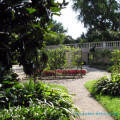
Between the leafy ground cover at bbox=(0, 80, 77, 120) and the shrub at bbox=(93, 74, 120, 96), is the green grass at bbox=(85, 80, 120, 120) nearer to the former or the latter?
the shrub at bbox=(93, 74, 120, 96)

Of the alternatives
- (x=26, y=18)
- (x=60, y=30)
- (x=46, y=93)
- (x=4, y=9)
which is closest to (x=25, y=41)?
(x=26, y=18)

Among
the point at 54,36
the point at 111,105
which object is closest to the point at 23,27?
the point at 111,105

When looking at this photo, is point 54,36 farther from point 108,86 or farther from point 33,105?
point 33,105

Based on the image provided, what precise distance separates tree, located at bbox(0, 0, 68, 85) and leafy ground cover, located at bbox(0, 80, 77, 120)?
1024 millimetres

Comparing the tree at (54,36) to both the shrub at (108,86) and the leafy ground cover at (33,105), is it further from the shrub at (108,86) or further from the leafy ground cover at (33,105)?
the shrub at (108,86)

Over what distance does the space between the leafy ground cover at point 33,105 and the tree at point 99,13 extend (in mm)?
28164

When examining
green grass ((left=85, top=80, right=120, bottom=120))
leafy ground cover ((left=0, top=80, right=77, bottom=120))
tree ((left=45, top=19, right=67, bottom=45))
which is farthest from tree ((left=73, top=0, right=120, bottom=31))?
leafy ground cover ((left=0, top=80, right=77, bottom=120))

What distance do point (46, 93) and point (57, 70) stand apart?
23.8 feet

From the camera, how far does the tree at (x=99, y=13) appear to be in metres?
29.7

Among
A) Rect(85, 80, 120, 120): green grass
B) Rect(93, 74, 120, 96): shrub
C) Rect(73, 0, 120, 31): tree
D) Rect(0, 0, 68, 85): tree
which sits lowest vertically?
Rect(85, 80, 120, 120): green grass

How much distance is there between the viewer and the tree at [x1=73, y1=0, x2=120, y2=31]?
97.5 ft

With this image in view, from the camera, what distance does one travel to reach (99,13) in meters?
30.8

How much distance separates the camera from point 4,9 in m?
2.03

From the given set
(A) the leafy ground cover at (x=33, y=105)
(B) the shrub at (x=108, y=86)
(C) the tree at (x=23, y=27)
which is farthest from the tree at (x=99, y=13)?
(C) the tree at (x=23, y=27)
